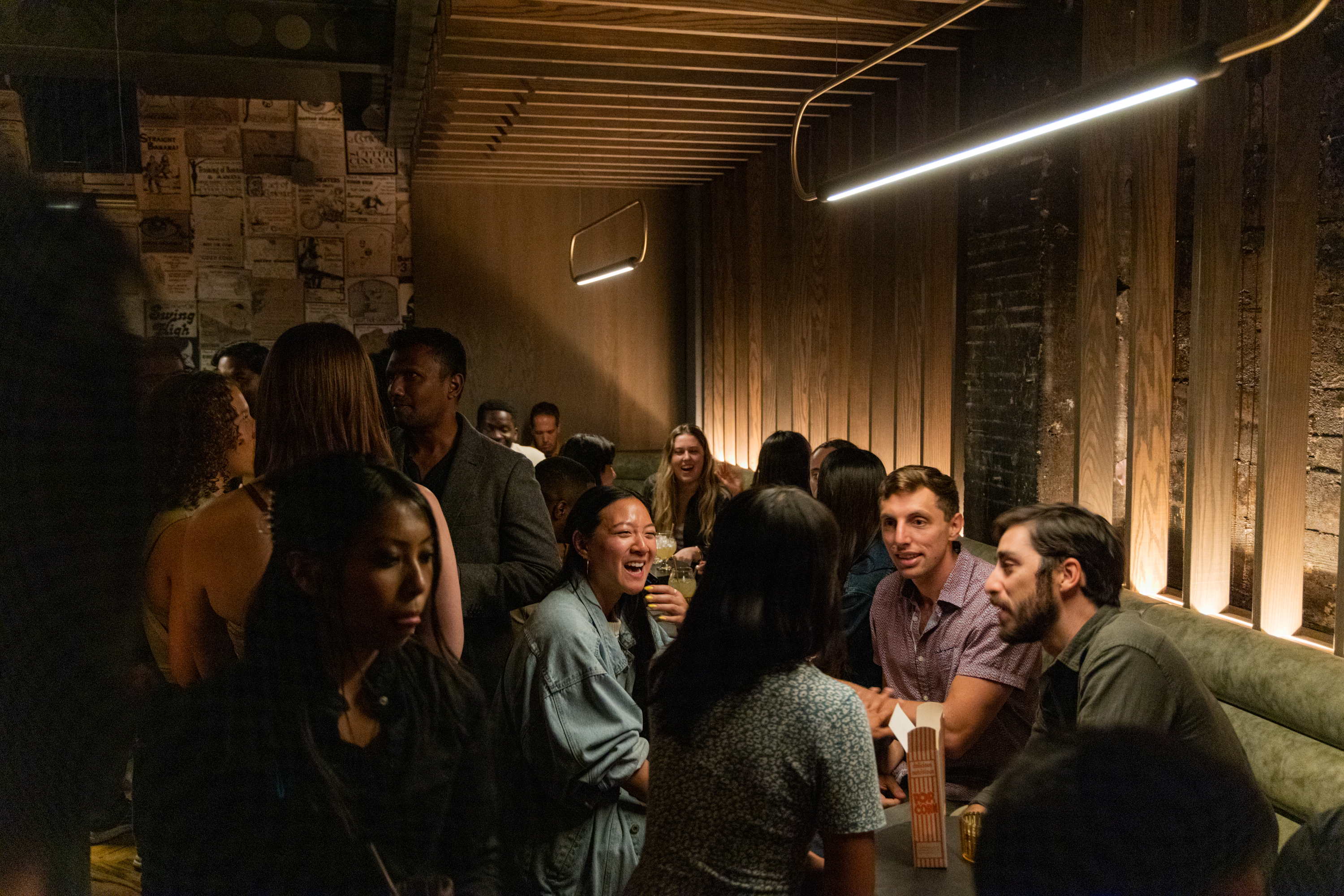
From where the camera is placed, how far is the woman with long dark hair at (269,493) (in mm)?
1200

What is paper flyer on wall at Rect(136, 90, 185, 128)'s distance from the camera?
22.5ft

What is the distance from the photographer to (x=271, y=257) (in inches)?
288

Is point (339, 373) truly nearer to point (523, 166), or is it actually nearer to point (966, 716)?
point (966, 716)

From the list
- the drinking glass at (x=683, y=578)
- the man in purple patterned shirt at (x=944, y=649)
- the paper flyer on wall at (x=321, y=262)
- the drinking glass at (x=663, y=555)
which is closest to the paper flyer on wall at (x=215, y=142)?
the paper flyer on wall at (x=321, y=262)

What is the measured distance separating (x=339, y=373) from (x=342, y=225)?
6538mm

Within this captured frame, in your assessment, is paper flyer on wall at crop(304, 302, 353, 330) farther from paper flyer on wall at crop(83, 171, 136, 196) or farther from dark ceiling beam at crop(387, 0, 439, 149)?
paper flyer on wall at crop(83, 171, 136, 196)

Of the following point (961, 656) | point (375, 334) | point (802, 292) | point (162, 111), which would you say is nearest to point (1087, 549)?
point (961, 656)

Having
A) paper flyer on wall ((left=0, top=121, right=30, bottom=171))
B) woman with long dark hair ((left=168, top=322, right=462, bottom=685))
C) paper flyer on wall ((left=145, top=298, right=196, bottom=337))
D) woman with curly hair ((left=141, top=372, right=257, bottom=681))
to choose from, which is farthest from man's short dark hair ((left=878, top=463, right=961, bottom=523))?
paper flyer on wall ((left=0, top=121, right=30, bottom=171))

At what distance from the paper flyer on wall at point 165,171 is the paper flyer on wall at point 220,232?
126 millimetres

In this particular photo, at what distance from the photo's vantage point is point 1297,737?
93.5 inches

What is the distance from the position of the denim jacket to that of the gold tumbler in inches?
24.4

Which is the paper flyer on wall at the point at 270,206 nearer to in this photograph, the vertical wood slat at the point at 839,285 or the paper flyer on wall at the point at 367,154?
the paper flyer on wall at the point at 367,154

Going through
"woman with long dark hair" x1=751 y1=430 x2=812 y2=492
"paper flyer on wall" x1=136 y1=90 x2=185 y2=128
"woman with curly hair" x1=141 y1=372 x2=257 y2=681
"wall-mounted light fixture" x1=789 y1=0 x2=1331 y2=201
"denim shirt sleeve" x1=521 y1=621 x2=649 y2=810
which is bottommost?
"denim shirt sleeve" x1=521 y1=621 x2=649 y2=810

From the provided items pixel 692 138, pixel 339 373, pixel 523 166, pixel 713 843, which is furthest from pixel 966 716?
pixel 523 166
